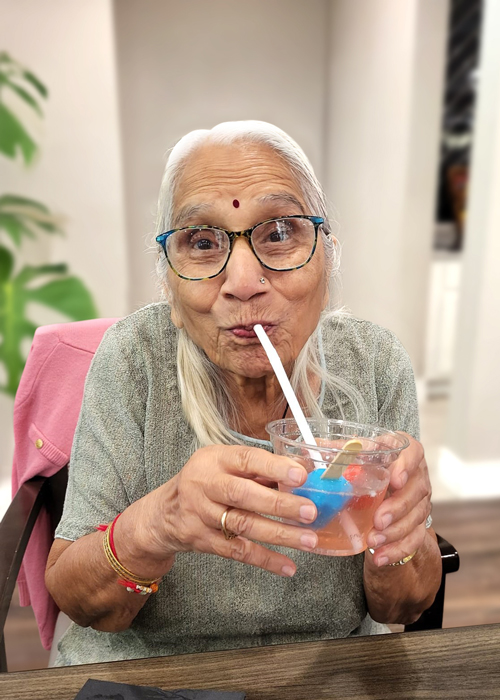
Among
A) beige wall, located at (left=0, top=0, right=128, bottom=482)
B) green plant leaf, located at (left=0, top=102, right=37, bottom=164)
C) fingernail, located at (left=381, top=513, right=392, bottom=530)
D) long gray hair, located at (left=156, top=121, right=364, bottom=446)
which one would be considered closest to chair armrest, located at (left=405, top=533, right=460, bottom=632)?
long gray hair, located at (left=156, top=121, right=364, bottom=446)

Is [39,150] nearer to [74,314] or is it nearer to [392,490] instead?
[74,314]

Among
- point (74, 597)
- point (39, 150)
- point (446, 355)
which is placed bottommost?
point (446, 355)

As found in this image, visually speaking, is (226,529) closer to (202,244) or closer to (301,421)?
(301,421)

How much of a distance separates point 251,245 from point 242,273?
50 mm

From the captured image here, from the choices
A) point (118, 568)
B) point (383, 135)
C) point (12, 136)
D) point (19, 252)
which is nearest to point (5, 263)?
point (19, 252)

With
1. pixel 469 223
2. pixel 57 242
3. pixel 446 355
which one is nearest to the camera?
pixel 469 223

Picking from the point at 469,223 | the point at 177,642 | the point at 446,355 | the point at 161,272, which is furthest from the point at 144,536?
the point at 446,355

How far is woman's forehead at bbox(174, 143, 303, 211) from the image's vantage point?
928 millimetres

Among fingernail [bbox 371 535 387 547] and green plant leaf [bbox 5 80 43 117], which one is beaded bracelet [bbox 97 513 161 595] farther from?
green plant leaf [bbox 5 80 43 117]

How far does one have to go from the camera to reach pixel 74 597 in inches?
35.9

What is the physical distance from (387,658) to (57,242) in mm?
2747

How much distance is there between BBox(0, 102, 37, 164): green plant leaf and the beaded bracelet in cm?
251

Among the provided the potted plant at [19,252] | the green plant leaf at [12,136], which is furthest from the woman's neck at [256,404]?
the green plant leaf at [12,136]

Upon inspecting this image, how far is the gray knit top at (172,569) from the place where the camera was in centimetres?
100
